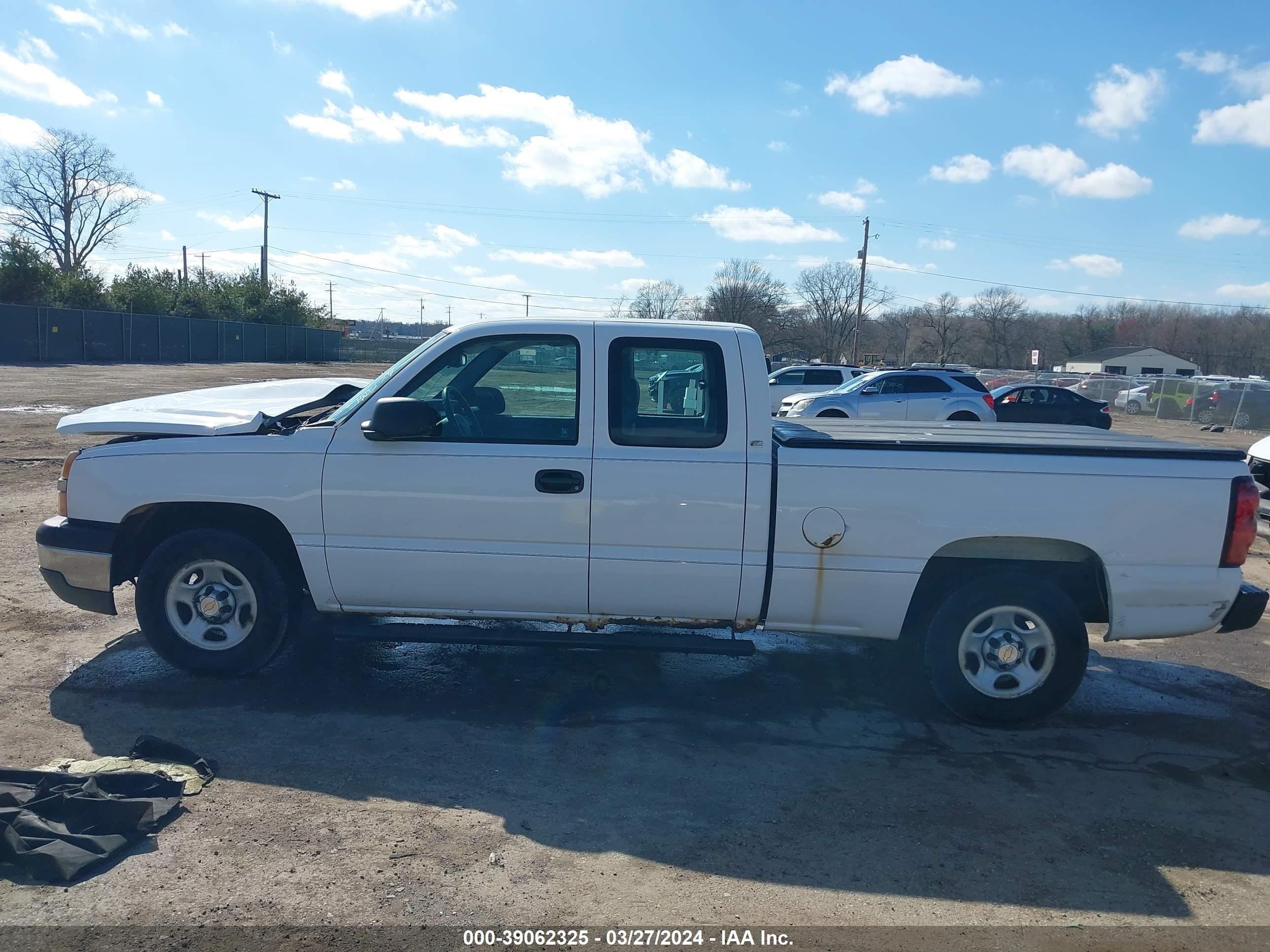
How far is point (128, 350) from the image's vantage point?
47656 mm

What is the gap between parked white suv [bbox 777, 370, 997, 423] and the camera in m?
20.5

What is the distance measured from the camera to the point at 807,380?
25.3 m

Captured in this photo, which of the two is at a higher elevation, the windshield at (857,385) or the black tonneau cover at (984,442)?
the windshield at (857,385)

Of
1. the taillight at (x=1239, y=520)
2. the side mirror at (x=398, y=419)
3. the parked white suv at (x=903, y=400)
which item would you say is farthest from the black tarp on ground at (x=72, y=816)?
the parked white suv at (x=903, y=400)

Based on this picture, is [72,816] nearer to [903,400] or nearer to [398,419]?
[398,419]

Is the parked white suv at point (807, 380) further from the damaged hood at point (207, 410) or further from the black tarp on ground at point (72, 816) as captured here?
the black tarp on ground at point (72, 816)

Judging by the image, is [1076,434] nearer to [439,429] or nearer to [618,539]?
[618,539]

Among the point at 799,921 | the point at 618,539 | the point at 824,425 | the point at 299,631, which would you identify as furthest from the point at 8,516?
the point at 799,921

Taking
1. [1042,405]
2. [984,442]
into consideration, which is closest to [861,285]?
[1042,405]

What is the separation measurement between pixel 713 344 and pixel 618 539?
44.0 inches

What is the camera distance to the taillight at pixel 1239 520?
15.0ft

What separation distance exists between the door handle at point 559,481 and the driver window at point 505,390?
0.57 feet

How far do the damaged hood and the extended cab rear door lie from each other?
198 centimetres

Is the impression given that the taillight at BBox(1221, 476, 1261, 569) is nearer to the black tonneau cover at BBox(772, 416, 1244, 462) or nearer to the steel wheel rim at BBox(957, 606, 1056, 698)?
the black tonneau cover at BBox(772, 416, 1244, 462)
